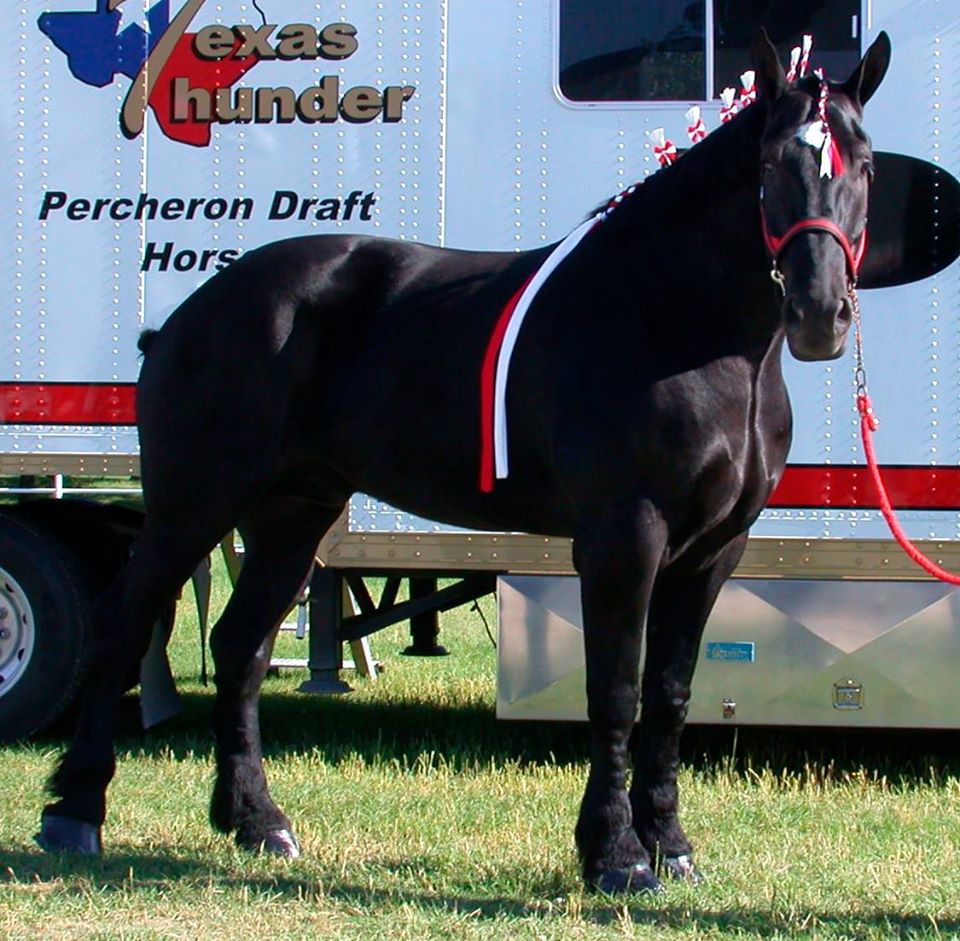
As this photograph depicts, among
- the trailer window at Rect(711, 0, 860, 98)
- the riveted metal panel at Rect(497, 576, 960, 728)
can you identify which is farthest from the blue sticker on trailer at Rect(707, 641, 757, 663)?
the trailer window at Rect(711, 0, 860, 98)

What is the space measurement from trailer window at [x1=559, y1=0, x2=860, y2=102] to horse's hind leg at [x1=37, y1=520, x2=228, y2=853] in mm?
2432

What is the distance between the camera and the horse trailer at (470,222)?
545cm

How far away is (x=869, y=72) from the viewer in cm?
365

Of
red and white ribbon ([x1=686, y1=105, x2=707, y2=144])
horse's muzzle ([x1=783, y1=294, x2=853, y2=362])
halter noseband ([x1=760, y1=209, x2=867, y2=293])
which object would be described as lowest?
horse's muzzle ([x1=783, y1=294, x2=853, y2=362])

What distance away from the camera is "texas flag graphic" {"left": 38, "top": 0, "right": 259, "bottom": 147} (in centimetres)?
573

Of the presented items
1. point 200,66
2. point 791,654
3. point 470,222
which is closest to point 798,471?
point 791,654

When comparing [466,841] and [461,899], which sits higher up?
[461,899]

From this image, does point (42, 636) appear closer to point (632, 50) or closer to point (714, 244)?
point (632, 50)

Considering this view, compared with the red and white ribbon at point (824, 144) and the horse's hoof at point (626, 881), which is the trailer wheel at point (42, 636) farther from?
the red and white ribbon at point (824, 144)

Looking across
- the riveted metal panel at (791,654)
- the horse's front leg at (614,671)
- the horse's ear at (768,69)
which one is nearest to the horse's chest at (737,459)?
the horse's front leg at (614,671)

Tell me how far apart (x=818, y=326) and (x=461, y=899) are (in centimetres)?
177

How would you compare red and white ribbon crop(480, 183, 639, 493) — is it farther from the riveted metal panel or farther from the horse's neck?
the riveted metal panel

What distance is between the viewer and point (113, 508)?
6.38 m

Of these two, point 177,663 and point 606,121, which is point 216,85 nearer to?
point 606,121
